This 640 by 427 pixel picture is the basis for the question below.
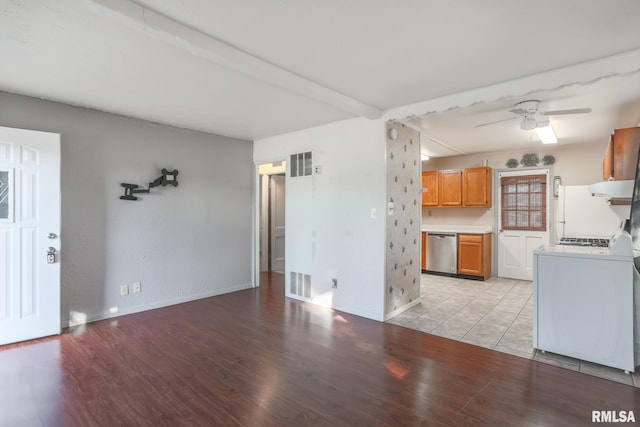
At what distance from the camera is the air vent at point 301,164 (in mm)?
4686

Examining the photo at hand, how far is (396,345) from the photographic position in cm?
316

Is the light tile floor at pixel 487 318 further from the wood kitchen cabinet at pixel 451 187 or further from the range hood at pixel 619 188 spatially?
the wood kitchen cabinet at pixel 451 187

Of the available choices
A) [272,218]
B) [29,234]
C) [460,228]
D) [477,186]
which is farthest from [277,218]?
[29,234]

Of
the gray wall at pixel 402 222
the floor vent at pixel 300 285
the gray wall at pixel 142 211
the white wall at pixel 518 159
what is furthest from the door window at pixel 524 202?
the gray wall at pixel 142 211

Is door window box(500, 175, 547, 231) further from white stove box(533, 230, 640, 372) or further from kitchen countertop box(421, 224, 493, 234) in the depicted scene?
white stove box(533, 230, 640, 372)

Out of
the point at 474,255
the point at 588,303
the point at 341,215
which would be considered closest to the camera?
the point at 588,303

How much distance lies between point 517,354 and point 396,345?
1051 mm

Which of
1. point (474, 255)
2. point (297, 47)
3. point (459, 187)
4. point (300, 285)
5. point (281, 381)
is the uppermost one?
point (297, 47)

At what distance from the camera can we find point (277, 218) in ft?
22.9

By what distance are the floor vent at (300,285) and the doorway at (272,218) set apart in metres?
1.94

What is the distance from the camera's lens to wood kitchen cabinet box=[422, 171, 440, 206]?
6.82 metres

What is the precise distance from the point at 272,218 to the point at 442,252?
3.45 metres

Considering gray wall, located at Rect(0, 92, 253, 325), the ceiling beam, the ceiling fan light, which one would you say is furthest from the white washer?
gray wall, located at Rect(0, 92, 253, 325)

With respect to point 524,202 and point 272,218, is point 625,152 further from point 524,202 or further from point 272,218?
point 272,218
